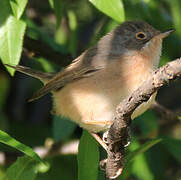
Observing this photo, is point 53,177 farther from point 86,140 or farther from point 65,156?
point 86,140

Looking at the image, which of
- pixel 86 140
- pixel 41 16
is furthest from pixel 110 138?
pixel 41 16

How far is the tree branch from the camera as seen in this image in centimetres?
287

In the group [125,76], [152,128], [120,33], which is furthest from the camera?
[152,128]

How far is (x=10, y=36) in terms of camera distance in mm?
4051

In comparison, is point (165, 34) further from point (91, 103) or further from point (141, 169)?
point (141, 169)

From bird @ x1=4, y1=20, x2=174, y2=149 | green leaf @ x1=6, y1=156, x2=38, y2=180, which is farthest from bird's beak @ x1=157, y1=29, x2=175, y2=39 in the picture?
green leaf @ x1=6, y1=156, x2=38, y2=180

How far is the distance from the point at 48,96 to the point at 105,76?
299cm

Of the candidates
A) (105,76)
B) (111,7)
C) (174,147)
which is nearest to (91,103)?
(105,76)

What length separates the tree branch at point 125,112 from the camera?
287 cm

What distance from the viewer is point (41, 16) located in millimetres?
6883

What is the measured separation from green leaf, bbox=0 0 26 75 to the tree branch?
1101 millimetres

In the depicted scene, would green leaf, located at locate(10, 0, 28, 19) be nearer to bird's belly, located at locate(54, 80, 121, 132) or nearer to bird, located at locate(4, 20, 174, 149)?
bird, located at locate(4, 20, 174, 149)

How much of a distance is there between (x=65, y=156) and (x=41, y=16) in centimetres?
215

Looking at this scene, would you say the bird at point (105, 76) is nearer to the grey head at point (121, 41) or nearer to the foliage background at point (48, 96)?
the grey head at point (121, 41)
